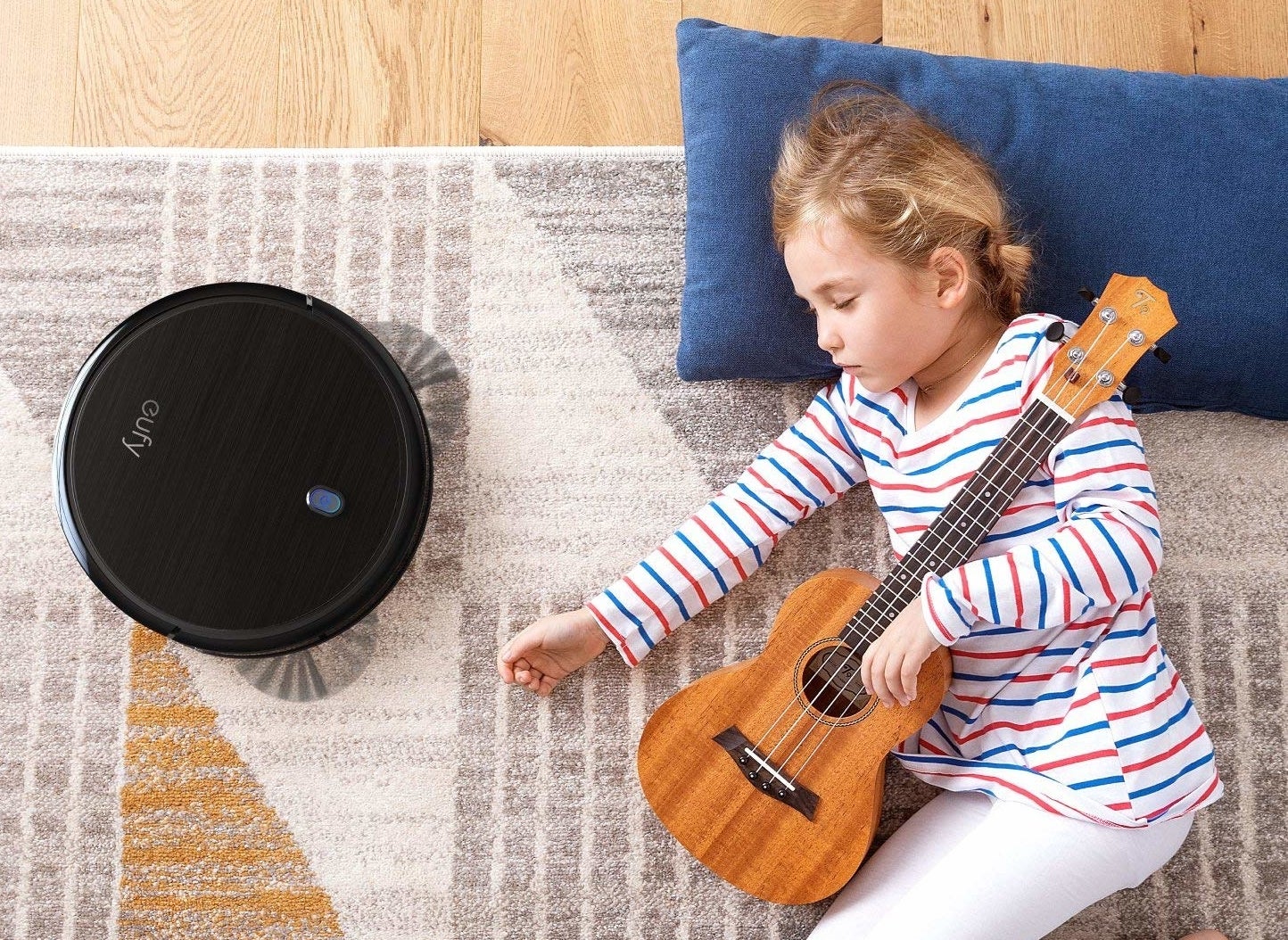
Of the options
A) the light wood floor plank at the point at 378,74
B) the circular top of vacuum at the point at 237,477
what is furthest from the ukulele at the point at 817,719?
the light wood floor plank at the point at 378,74

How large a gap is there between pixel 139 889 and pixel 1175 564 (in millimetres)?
1172

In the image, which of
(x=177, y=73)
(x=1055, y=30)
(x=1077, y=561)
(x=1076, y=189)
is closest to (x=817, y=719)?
(x=1077, y=561)

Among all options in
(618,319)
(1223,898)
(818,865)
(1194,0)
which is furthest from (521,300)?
(1223,898)

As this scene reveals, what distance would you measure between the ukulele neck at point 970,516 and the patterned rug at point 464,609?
170 millimetres

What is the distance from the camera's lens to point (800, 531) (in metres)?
1.10

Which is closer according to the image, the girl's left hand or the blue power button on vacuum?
the girl's left hand

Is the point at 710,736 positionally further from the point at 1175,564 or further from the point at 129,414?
the point at 129,414

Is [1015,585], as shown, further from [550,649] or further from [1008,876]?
[550,649]

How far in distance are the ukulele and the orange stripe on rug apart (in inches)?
16.1

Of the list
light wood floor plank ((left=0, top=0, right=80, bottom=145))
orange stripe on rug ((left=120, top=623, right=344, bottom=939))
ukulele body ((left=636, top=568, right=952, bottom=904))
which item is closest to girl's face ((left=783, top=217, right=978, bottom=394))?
ukulele body ((left=636, top=568, right=952, bottom=904))

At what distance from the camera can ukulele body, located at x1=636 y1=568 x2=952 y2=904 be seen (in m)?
0.93

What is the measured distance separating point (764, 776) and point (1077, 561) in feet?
1.16

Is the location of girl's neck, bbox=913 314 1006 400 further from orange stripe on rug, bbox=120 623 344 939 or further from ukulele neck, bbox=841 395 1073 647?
orange stripe on rug, bbox=120 623 344 939

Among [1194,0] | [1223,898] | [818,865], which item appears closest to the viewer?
[818,865]
